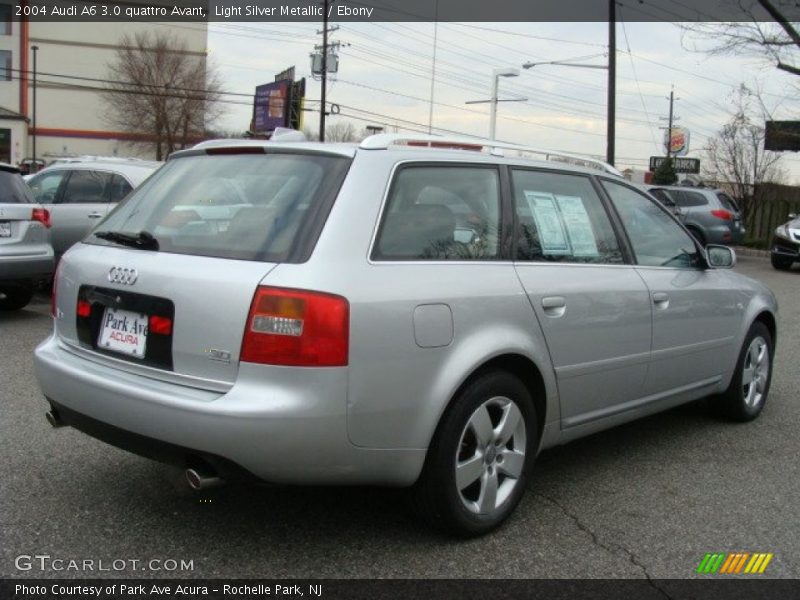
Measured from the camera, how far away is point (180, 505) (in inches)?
143

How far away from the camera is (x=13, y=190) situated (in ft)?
26.9

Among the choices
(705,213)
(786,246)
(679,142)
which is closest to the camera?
(786,246)

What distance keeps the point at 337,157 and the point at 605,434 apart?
9.15 ft

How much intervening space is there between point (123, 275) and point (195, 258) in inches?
13.9

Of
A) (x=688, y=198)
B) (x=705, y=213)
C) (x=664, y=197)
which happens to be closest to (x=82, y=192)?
(x=664, y=197)

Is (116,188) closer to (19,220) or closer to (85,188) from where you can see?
(85,188)

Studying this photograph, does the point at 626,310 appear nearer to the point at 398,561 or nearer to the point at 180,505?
the point at 398,561

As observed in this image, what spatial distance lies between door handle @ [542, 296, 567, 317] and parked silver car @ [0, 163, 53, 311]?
6217 millimetres

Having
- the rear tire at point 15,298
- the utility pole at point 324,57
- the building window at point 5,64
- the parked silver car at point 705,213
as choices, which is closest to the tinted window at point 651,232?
the rear tire at point 15,298

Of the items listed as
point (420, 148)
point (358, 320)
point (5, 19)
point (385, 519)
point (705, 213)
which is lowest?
point (385, 519)

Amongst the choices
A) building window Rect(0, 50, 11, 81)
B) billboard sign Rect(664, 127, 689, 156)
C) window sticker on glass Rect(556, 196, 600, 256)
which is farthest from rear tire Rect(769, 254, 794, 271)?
building window Rect(0, 50, 11, 81)

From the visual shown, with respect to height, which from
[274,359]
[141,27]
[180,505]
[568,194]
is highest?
[141,27]

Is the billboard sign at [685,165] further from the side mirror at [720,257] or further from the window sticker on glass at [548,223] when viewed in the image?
the window sticker on glass at [548,223]
